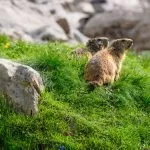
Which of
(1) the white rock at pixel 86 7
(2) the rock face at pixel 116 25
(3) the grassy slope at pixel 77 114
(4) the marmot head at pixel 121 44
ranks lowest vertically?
(1) the white rock at pixel 86 7

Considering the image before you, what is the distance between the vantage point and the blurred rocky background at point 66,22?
24.0 metres

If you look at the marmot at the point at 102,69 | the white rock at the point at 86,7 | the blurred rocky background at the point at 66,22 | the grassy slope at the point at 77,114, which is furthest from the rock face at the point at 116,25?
the grassy slope at the point at 77,114

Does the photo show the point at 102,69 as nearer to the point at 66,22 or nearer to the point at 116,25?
the point at 66,22

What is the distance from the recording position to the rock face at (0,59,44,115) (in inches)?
331

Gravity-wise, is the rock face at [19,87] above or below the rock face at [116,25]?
above

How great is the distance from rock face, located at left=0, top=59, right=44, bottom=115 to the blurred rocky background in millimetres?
12621

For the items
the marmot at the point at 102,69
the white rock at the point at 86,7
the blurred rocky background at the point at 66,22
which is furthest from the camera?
the white rock at the point at 86,7

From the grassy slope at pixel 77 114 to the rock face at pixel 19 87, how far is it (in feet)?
0.41

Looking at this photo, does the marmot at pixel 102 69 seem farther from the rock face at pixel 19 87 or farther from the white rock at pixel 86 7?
the white rock at pixel 86 7

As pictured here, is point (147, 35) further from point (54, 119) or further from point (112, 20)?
point (54, 119)

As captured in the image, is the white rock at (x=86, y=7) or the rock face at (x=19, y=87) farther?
the white rock at (x=86, y=7)

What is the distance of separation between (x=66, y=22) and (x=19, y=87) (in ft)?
A: 65.0

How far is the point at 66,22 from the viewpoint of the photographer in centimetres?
2811

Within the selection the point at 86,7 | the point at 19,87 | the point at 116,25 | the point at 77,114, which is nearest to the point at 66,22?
the point at 116,25
